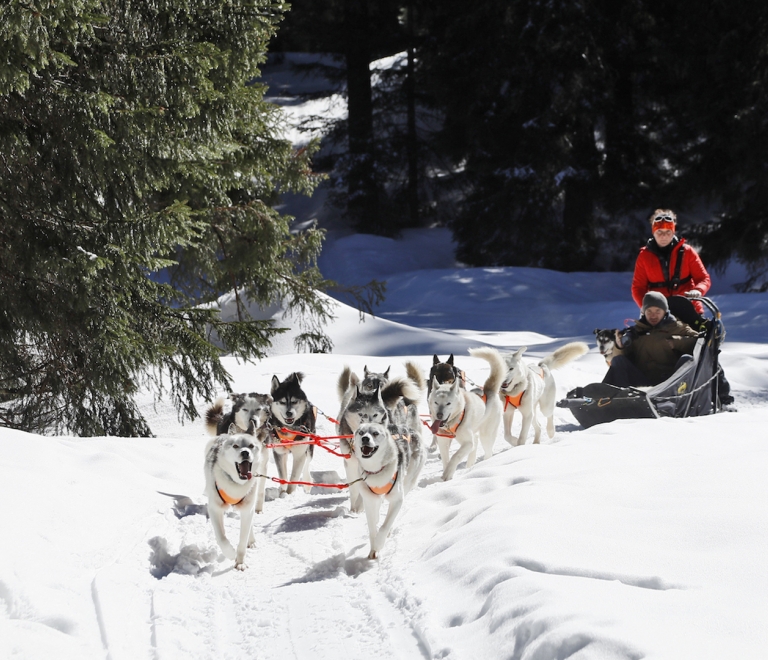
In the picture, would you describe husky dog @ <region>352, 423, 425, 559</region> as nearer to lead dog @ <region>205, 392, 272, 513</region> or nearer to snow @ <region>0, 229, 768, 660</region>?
snow @ <region>0, 229, 768, 660</region>

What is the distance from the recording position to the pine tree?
5629mm

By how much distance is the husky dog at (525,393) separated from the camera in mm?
6891

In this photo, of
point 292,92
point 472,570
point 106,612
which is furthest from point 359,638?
point 292,92

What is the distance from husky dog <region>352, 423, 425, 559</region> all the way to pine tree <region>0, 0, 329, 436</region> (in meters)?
2.46

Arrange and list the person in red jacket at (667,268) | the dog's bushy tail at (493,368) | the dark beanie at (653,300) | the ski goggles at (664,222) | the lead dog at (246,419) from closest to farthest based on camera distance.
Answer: the lead dog at (246,419) < the dog's bushy tail at (493,368) < the dark beanie at (653,300) < the ski goggles at (664,222) < the person in red jacket at (667,268)

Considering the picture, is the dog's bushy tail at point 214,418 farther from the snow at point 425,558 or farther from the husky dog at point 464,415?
the husky dog at point 464,415

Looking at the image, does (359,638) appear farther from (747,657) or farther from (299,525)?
(299,525)

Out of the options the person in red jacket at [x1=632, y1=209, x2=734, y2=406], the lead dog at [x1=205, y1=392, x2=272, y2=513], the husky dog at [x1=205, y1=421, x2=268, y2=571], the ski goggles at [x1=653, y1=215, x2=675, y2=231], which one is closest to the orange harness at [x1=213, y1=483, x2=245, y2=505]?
the husky dog at [x1=205, y1=421, x2=268, y2=571]

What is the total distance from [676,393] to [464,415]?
7.12 ft

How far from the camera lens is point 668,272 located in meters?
8.09

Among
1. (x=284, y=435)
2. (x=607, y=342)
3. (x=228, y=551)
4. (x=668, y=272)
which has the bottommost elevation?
(x=228, y=551)

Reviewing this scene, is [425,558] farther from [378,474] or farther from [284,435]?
[284,435]

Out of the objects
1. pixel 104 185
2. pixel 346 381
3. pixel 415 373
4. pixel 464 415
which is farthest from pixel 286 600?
pixel 104 185

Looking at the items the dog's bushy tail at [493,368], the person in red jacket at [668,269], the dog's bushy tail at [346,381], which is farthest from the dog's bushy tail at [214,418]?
the person in red jacket at [668,269]
